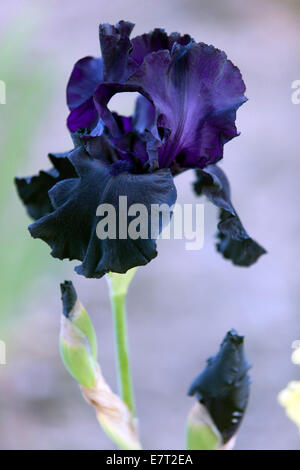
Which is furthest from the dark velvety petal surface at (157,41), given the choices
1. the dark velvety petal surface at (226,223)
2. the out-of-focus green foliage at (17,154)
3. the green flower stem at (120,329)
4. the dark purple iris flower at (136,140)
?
the out-of-focus green foliage at (17,154)

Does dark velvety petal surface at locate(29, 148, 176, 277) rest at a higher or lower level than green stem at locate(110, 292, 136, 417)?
higher

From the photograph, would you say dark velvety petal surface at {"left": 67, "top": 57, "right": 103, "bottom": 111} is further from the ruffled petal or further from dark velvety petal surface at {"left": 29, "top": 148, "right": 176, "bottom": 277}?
dark velvety petal surface at {"left": 29, "top": 148, "right": 176, "bottom": 277}

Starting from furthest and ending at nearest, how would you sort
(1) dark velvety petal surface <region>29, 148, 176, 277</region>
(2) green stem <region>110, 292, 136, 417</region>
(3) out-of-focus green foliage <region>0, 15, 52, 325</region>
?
(3) out-of-focus green foliage <region>0, 15, 52, 325</region>, (2) green stem <region>110, 292, 136, 417</region>, (1) dark velvety petal surface <region>29, 148, 176, 277</region>

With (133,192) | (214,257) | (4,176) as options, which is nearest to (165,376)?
(214,257)

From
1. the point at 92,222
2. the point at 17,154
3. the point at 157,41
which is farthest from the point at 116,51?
the point at 17,154

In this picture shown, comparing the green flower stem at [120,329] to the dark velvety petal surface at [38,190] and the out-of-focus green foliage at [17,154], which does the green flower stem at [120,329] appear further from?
the out-of-focus green foliage at [17,154]

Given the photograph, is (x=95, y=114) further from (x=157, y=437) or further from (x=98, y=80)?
(x=157, y=437)

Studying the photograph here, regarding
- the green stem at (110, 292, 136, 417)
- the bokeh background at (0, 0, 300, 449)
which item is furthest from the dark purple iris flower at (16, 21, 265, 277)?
the bokeh background at (0, 0, 300, 449)

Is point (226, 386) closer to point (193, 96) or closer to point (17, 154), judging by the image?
point (193, 96)
